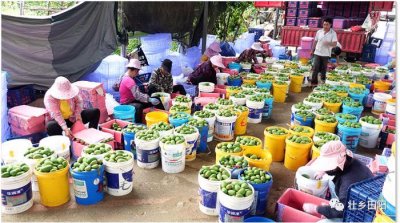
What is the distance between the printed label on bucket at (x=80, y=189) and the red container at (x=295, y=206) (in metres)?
2.00

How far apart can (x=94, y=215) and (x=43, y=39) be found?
141 inches

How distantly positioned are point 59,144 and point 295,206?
2.89 metres

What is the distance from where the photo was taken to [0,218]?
3160 millimetres

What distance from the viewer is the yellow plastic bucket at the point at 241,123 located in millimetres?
5530

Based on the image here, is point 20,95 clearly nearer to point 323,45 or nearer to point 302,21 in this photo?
point 323,45

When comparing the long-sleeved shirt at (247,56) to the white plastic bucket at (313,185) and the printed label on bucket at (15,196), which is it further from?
the printed label on bucket at (15,196)

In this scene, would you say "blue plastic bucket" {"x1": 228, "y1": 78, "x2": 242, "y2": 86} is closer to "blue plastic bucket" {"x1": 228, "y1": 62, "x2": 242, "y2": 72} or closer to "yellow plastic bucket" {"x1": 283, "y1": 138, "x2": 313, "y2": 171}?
"blue plastic bucket" {"x1": 228, "y1": 62, "x2": 242, "y2": 72}

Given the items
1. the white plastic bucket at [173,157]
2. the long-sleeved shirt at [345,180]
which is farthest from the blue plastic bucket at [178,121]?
the long-sleeved shirt at [345,180]

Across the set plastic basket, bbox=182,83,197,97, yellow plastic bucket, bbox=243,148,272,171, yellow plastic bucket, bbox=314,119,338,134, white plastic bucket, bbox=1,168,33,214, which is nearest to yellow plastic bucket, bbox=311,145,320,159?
yellow plastic bucket, bbox=243,148,272,171

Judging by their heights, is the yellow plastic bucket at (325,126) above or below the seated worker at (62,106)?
below

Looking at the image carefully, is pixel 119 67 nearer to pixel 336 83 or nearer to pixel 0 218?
pixel 0 218

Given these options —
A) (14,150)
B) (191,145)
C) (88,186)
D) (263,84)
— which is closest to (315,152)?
(191,145)

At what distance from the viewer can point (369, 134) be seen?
5258 millimetres

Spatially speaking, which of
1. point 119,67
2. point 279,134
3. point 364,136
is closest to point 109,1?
point 119,67
